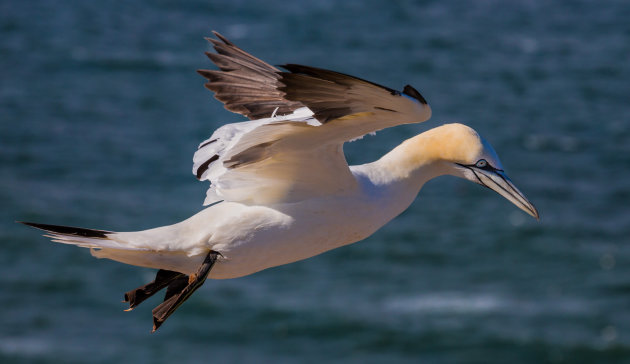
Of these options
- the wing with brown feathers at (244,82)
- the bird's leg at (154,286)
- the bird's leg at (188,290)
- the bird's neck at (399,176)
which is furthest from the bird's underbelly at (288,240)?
the wing with brown feathers at (244,82)

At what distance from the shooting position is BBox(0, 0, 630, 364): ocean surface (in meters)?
34.7

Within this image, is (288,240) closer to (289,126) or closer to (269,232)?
(269,232)

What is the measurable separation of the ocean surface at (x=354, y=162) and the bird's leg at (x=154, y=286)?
25731 millimetres

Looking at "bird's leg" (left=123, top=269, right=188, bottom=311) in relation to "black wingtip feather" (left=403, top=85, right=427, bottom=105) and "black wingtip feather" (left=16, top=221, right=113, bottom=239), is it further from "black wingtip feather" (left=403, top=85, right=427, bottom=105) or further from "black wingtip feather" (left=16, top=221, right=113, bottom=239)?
"black wingtip feather" (left=403, top=85, right=427, bottom=105)

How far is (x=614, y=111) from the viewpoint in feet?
150

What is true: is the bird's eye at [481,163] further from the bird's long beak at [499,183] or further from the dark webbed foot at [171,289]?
the dark webbed foot at [171,289]

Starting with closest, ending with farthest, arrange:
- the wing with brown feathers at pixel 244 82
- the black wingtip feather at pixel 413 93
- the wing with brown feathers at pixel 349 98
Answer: the wing with brown feathers at pixel 349 98
the black wingtip feather at pixel 413 93
the wing with brown feathers at pixel 244 82

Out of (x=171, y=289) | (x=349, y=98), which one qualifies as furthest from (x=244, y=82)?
(x=349, y=98)

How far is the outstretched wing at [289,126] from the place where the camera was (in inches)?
261

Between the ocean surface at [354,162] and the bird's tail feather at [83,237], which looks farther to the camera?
the ocean surface at [354,162]

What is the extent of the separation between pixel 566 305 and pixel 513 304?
179cm

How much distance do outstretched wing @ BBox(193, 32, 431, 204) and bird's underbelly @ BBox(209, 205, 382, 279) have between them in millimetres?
240

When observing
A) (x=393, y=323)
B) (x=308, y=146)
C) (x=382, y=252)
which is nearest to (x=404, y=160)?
(x=308, y=146)

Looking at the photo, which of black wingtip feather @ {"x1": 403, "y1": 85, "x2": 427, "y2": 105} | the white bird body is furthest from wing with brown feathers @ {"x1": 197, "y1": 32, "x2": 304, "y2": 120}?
black wingtip feather @ {"x1": 403, "y1": 85, "x2": 427, "y2": 105}
